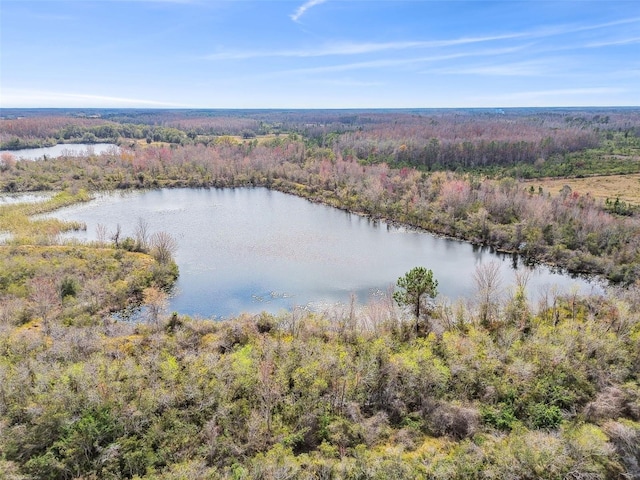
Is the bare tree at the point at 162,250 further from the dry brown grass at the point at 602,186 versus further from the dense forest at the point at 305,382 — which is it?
the dry brown grass at the point at 602,186

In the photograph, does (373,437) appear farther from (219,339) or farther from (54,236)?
(54,236)

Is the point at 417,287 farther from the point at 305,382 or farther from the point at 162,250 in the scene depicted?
the point at 162,250

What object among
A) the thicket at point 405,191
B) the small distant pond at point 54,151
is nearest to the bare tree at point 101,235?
the thicket at point 405,191

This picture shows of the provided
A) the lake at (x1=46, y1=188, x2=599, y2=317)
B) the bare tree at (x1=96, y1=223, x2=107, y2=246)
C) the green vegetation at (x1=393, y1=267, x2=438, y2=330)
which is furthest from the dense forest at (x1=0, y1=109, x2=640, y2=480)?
the lake at (x1=46, y1=188, x2=599, y2=317)

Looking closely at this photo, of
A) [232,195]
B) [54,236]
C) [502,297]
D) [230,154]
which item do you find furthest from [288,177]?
[502,297]

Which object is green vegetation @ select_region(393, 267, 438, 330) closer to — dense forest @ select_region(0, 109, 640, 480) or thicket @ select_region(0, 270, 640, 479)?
dense forest @ select_region(0, 109, 640, 480)

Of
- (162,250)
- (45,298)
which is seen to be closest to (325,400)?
(45,298)
